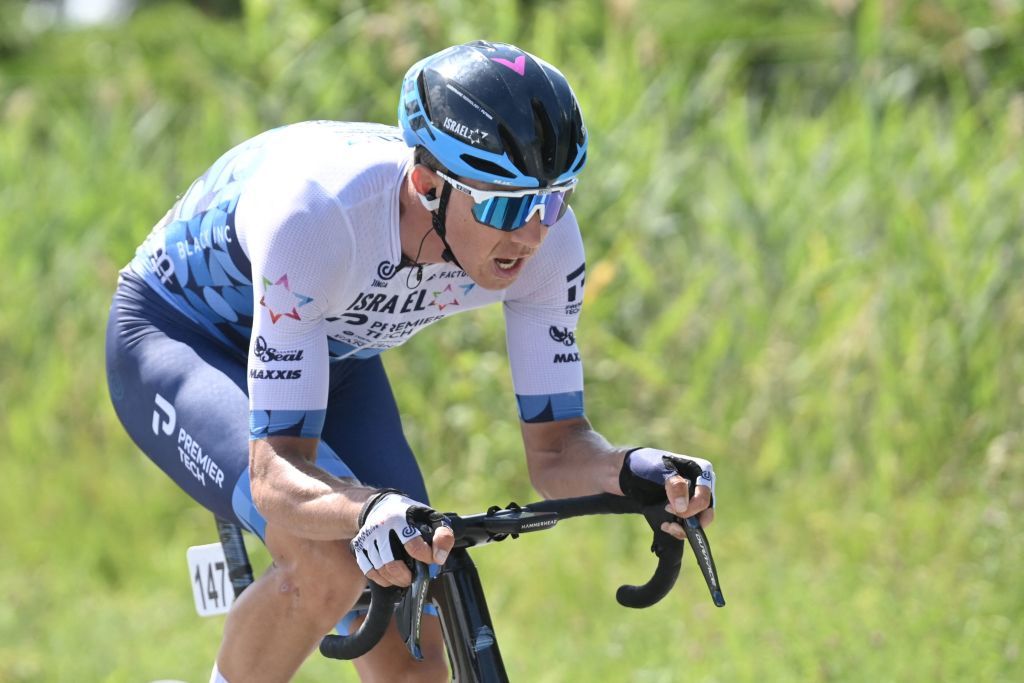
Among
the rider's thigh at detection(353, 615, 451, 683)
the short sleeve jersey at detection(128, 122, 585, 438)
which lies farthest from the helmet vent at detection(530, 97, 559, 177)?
the rider's thigh at detection(353, 615, 451, 683)

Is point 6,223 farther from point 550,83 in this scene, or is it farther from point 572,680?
point 550,83

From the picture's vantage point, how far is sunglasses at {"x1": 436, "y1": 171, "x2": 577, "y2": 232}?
2.66 m

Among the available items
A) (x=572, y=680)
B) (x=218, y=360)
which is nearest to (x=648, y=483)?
(x=218, y=360)

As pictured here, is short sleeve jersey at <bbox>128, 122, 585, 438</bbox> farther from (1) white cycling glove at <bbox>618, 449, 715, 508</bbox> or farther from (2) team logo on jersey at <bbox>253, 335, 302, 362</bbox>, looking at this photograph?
(1) white cycling glove at <bbox>618, 449, 715, 508</bbox>

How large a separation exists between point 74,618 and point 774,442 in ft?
8.95

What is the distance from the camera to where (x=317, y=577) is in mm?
2682

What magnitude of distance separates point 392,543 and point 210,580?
3.68ft

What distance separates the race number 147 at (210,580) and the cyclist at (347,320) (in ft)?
1.01

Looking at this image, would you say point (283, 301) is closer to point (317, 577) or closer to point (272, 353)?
point (272, 353)

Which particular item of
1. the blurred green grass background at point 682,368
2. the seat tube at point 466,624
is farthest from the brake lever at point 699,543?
the blurred green grass background at point 682,368

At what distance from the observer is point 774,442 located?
5.48 metres

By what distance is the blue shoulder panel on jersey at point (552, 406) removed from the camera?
315cm

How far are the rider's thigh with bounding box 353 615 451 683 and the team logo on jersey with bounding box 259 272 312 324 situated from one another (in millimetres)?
774

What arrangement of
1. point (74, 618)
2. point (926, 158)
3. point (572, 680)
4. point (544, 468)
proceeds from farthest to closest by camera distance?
point (926, 158) → point (74, 618) → point (572, 680) → point (544, 468)
